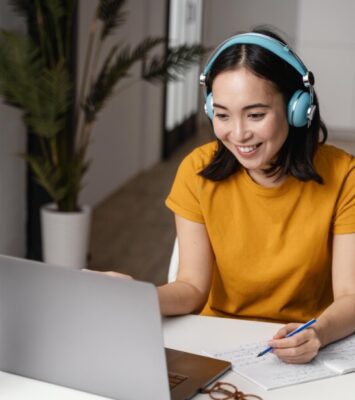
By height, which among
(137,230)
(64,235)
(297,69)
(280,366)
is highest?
(297,69)

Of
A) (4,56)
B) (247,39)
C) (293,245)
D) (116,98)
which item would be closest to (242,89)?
(247,39)

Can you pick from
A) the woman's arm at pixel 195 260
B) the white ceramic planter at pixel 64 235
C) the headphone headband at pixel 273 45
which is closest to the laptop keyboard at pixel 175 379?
the woman's arm at pixel 195 260

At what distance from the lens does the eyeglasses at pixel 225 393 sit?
1.53m

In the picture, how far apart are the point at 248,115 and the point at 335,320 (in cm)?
46

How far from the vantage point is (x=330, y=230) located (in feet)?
6.78

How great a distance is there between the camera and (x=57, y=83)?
375 centimetres

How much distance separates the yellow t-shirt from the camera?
2.05 meters

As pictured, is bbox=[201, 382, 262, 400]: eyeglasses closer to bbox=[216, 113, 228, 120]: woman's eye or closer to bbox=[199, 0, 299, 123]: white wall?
bbox=[216, 113, 228, 120]: woman's eye

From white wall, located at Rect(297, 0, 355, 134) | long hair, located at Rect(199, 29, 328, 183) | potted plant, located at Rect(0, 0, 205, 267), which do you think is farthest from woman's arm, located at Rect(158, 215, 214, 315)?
white wall, located at Rect(297, 0, 355, 134)

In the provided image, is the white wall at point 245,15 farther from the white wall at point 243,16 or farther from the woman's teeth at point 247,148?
the woman's teeth at point 247,148

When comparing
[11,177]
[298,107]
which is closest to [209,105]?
[298,107]

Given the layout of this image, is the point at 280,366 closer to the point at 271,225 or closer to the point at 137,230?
the point at 271,225

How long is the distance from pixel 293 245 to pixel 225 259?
0.53 ft

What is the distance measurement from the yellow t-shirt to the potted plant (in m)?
1.77
